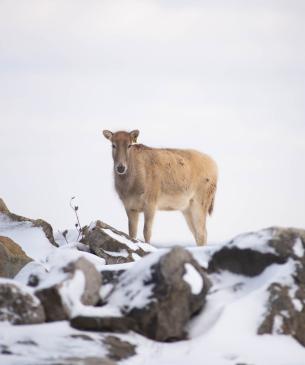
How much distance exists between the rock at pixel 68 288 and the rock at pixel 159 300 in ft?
0.61

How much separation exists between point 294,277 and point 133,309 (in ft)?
5.99

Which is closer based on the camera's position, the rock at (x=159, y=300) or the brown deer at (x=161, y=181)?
the rock at (x=159, y=300)

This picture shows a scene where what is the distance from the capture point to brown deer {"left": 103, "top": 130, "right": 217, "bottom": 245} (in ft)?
62.9

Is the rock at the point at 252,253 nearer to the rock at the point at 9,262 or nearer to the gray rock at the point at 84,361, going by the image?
the gray rock at the point at 84,361

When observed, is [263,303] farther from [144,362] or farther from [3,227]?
[3,227]

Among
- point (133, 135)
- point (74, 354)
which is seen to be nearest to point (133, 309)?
point (74, 354)

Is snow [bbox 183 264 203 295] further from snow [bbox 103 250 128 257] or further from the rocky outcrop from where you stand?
snow [bbox 103 250 128 257]

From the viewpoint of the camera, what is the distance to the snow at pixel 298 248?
9.32 m

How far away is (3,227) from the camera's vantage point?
17.2m

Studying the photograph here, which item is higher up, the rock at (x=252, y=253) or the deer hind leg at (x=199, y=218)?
the rock at (x=252, y=253)

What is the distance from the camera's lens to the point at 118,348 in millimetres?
8094

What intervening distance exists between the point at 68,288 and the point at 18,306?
51 centimetres

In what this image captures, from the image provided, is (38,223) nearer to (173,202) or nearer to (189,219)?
(173,202)

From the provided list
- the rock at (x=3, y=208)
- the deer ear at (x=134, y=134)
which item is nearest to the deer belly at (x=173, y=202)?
the deer ear at (x=134, y=134)
